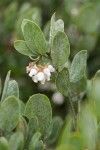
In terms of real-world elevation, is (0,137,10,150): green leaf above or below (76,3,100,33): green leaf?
below

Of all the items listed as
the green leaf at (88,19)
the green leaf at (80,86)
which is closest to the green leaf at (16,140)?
the green leaf at (80,86)

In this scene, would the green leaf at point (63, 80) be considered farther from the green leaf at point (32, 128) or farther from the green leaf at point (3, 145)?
the green leaf at point (3, 145)

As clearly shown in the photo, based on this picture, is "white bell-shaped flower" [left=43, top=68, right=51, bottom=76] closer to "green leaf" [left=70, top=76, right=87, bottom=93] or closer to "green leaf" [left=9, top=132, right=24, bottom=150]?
"green leaf" [left=70, top=76, right=87, bottom=93]

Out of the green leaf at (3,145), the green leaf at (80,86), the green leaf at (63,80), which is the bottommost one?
the green leaf at (3,145)

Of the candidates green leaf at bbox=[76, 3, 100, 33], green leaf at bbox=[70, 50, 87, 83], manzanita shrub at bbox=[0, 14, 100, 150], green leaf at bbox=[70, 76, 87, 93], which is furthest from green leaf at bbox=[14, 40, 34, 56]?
green leaf at bbox=[76, 3, 100, 33]

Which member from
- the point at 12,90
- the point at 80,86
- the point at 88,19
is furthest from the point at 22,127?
the point at 88,19
